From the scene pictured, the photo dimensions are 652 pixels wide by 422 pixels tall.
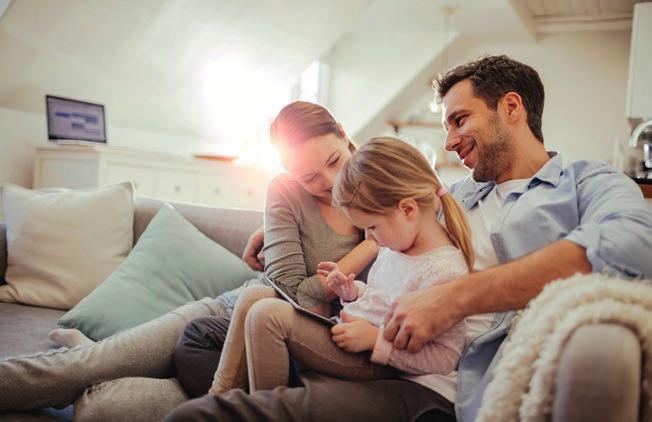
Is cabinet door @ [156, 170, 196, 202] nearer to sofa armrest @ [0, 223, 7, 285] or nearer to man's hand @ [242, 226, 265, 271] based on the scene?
sofa armrest @ [0, 223, 7, 285]

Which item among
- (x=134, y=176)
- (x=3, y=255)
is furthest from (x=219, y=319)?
(x=134, y=176)

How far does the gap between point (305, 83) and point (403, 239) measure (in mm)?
5476

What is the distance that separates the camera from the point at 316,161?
150 cm

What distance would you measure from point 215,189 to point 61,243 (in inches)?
95.3

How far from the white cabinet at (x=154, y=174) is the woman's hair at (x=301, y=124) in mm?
2346

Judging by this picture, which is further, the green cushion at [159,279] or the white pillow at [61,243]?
the white pillow at [61,243]

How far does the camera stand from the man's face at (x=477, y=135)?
4.87 feet

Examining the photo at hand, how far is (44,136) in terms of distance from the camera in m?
3.90

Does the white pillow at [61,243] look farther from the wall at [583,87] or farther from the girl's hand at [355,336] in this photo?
the wall at [583,87]

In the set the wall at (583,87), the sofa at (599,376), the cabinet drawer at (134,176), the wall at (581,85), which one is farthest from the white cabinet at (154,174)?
the wall at (583,87)

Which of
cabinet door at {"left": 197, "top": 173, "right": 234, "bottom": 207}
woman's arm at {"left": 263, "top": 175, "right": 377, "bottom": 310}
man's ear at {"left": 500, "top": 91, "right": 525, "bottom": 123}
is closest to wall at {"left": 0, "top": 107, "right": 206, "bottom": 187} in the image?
cabinet door at {"left": 197, "top": 173, "right": 234, "bottom": 207}

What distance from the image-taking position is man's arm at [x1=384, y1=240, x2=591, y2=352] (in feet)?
3.37

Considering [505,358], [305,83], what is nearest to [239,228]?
[505,358]

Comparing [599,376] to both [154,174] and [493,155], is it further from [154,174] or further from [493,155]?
[154,174]
